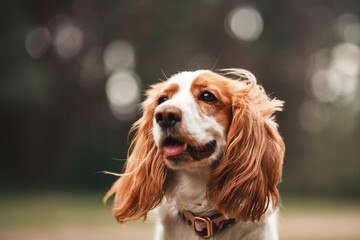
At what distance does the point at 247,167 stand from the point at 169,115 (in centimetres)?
73

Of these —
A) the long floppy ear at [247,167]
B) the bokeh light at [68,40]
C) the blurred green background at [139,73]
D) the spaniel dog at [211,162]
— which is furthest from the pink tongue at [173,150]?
the bokeh light at [68,40]

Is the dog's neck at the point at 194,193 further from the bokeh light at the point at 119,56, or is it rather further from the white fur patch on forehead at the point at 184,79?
the bokeh light at the point at 119,56

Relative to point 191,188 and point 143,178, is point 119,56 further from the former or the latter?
point 191,188

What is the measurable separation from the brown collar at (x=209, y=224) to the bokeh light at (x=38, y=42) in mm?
14084

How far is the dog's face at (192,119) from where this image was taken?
114 inches

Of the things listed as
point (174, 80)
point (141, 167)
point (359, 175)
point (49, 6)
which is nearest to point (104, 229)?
point (141, 167)

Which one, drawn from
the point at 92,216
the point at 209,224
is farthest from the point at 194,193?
the point at 92,216

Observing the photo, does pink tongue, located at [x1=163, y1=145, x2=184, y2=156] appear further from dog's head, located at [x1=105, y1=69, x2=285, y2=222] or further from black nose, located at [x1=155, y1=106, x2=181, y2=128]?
black nose, located at [x1=155, y1=106, x2=181, y2=128]

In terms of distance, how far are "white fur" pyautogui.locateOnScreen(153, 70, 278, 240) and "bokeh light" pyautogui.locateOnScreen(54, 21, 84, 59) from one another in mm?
14281

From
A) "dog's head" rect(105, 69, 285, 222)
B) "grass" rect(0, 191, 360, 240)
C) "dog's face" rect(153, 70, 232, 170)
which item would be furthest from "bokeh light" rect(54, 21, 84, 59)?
"dog's face" rect(153, 70, 232, 170)

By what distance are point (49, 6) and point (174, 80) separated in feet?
46.5

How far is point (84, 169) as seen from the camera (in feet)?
53.0

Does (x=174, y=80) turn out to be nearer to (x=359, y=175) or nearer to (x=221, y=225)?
(x=221, y=225)

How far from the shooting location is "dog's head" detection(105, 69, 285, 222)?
9.73ft
